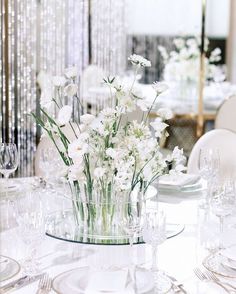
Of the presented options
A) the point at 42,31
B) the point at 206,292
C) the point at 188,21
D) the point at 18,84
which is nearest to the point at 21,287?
the point at 206,292

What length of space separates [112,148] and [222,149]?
4.23ft

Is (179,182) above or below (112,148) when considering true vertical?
below

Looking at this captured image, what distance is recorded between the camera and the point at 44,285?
157cm

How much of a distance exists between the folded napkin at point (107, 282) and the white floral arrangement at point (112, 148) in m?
0.25

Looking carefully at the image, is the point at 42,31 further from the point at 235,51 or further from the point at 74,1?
the point at 235,51

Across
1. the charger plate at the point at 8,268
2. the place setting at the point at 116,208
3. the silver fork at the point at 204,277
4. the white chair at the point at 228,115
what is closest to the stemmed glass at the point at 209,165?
the place setting at the point at 116,208

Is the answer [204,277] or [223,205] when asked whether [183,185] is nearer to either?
[223,205]

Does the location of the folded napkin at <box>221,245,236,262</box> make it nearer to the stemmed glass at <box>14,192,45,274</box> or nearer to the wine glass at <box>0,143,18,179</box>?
the stemmed glass at <box>14,192,45,274</box>

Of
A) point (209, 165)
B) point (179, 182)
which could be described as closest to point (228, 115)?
point (179, 182)

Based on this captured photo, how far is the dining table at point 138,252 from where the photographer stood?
1.58 m

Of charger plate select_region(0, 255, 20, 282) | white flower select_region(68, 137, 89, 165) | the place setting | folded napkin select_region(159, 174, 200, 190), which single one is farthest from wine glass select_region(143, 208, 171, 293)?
folded napkin select_region(159, 174, 200, 190)

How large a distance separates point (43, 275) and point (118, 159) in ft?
1.19

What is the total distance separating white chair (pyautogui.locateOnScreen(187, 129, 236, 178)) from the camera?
287 centimetres

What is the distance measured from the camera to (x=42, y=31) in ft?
14.5
